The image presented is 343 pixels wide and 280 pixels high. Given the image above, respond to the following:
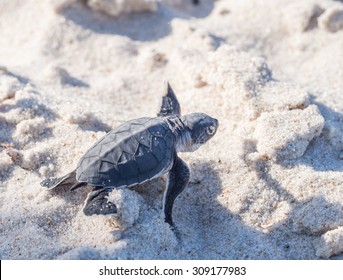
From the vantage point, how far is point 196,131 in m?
2.30

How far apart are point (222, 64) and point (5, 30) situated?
1.73 meters

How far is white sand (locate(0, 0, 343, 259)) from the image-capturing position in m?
2.02

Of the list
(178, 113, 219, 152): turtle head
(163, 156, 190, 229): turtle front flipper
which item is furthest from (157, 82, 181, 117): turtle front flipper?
(163, 156, 190, 229): turtle front flipper

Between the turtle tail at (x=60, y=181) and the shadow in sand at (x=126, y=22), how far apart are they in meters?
1.58

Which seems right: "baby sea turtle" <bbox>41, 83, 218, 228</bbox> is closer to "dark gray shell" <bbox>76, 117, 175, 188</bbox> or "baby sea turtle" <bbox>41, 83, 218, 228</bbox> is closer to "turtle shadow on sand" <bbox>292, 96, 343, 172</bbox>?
"dark gray shell" <bbox>76, 117, 175, 188</bbox>

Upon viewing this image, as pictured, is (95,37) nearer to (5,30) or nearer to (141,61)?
(141,61)

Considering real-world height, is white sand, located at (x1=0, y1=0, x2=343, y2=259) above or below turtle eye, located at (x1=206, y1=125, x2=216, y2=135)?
below

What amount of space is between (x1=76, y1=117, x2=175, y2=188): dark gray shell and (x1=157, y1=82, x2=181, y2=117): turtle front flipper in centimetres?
33

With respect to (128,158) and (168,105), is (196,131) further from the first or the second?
(128,158)

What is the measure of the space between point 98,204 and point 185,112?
3.33 feet

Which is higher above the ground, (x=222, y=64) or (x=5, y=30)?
(x=222, y=64)

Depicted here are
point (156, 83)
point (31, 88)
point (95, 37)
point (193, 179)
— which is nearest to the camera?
point (193, 179)
